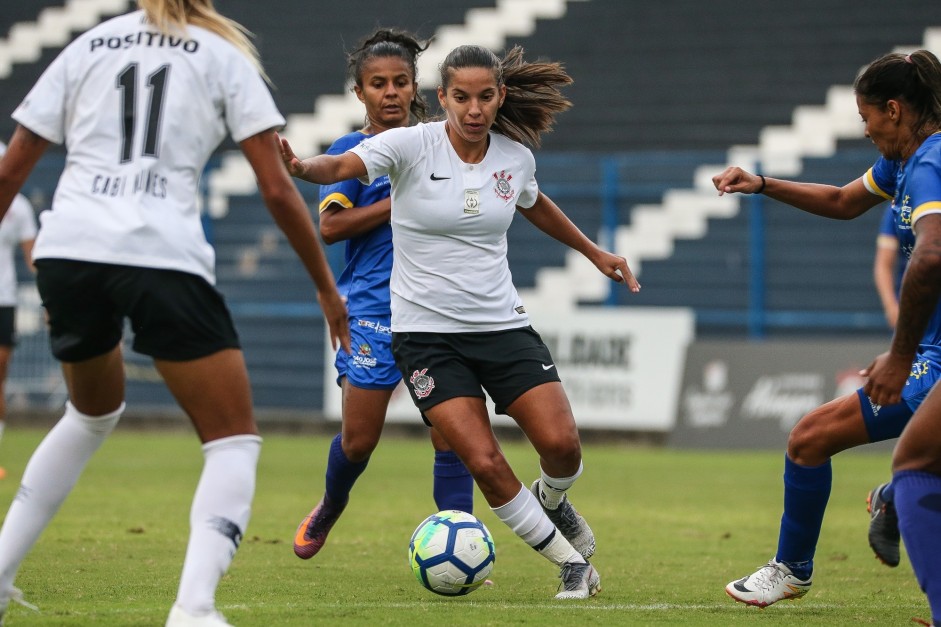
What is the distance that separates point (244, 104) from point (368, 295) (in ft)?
8.07

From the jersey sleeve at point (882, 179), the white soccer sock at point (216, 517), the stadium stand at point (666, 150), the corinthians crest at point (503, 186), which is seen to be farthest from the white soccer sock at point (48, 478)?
the stadium stand at point (666, 150)

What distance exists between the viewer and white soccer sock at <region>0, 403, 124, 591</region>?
446cm

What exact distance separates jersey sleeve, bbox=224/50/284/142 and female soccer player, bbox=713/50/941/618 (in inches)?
81.2

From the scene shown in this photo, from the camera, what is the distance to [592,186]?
56.2 feet

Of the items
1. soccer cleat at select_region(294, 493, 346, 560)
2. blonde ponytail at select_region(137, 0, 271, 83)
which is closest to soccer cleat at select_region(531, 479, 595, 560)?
soccer cleat at select_region(294, 493, 346, 560)

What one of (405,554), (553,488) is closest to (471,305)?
(553,488)

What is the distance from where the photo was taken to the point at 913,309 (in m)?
4.34

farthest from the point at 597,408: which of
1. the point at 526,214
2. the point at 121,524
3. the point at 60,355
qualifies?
the point at 60,355

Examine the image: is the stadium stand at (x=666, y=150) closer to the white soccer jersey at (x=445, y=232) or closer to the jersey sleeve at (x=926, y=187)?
the white soccer jersey at (x=445, y=232)

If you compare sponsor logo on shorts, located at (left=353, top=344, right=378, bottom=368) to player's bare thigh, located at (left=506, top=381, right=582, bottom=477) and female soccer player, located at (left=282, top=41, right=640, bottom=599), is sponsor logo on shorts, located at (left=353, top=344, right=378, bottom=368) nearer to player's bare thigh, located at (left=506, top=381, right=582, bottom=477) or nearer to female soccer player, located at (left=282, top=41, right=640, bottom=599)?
female soccer player, located at (left=282, top=41, right=640, bottom=599)

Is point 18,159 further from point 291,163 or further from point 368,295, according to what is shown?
point 368,295

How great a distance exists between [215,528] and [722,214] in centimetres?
1355

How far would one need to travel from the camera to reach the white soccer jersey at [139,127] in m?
4.13

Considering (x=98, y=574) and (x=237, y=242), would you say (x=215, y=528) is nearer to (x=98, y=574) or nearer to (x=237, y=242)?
(x=98, y=574)
